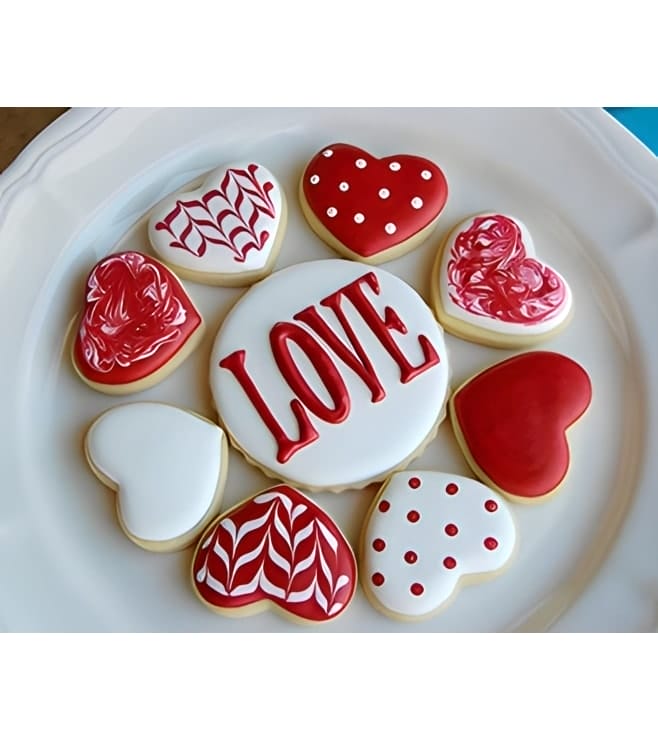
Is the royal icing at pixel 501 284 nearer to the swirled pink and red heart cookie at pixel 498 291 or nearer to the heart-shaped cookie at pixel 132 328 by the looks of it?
the swirled pink and red heart cookie at pixel 498 291

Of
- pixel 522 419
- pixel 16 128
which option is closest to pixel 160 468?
pixel 522 419

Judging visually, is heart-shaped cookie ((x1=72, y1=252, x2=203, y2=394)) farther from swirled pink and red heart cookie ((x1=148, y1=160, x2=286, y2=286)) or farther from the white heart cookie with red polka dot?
the white heart cookie with red polka dot

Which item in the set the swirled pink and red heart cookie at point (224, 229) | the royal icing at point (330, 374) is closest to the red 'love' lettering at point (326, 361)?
the royal icing at point (330, 374)

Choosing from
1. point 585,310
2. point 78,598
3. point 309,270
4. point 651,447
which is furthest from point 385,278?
point 78,598

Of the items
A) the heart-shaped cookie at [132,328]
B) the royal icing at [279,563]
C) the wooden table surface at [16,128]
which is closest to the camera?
the royal icing at [279,563]

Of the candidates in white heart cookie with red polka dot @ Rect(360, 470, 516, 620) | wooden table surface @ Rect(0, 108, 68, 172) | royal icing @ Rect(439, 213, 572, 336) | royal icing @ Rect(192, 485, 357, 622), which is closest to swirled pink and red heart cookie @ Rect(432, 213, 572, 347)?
royal icing @ Rect(439, 213, 572, 336)

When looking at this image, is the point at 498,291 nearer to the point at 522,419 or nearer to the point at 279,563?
the point at 522,419
